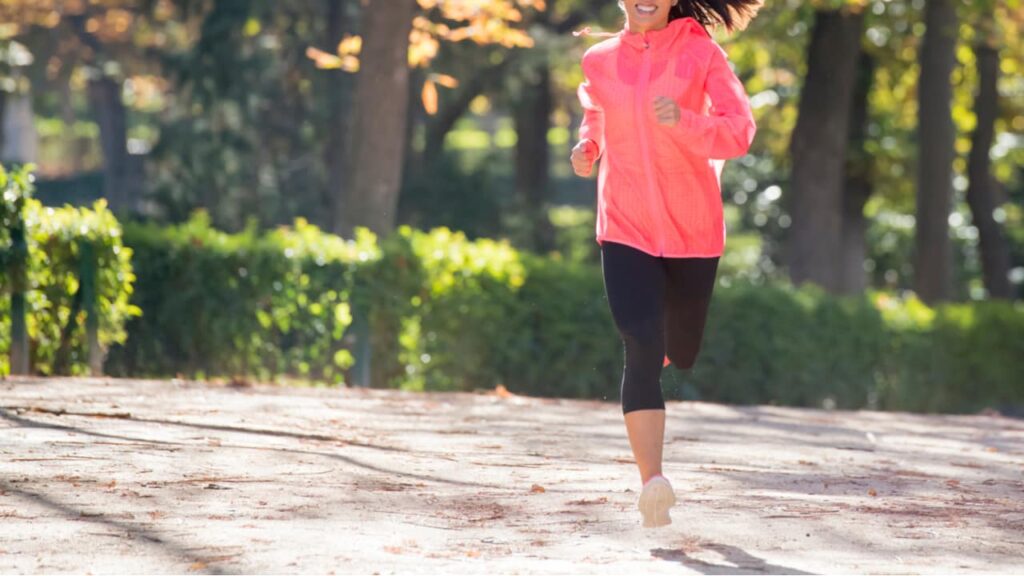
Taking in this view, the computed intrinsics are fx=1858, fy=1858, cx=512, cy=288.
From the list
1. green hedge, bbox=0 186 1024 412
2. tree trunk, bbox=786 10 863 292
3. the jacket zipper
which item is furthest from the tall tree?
the jacket zipper

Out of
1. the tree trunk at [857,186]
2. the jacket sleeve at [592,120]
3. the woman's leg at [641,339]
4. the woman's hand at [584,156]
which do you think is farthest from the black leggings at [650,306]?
the tree trunk at [857,186]

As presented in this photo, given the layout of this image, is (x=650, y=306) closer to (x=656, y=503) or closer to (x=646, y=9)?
(x=656, y=503)

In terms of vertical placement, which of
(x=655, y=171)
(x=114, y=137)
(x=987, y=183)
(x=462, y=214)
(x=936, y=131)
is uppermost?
(x=114, y=137)

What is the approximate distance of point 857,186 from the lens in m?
26.1

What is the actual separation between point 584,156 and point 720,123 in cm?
55

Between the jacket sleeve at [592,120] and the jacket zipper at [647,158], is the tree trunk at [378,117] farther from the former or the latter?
the jacket zipper at [647,158]

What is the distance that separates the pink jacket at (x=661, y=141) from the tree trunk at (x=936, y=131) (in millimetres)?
16351

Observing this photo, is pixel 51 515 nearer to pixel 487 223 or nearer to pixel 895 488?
pixel 895 488

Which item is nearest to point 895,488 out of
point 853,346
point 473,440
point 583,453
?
point 583,453

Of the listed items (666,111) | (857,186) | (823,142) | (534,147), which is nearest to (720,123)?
(666,111)

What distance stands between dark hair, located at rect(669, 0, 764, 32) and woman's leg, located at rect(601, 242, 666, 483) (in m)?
0.93

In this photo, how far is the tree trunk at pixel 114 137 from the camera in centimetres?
3912

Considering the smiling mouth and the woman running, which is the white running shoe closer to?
the woman running

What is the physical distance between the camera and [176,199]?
27781mm
